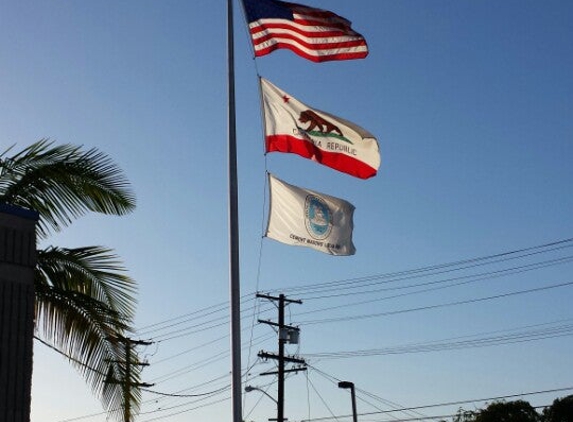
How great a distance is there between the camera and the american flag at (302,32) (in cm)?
1641

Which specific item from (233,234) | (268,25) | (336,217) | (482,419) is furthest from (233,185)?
(482,419)

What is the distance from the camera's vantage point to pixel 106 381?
14.1 metres

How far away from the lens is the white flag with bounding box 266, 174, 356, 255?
15.5m

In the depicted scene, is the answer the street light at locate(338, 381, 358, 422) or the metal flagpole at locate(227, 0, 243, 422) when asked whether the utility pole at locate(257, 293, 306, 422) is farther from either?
the metal flagpole at locate(227, 0, 243, 422)

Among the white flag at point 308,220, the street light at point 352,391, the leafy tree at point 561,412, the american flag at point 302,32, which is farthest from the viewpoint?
the leafy tree at point 561,412

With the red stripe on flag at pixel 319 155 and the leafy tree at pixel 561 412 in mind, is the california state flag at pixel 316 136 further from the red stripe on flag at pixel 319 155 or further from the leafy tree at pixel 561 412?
the leafy tree at pixel 561 412

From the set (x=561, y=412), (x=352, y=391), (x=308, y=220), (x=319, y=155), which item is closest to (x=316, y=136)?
(x=319, y=155)

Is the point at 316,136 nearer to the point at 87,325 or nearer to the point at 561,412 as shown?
the point at 87,325

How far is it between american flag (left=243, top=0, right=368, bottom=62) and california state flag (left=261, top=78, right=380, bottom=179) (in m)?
0.90

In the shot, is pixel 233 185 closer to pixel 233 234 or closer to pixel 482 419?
pixel 233 234

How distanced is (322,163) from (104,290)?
4.26m

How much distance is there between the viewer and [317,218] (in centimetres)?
1585

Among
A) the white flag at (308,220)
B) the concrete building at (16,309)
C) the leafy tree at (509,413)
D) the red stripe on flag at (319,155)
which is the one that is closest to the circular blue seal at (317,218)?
the white flag at (308,220)

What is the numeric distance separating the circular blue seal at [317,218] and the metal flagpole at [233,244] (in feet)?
4.46
